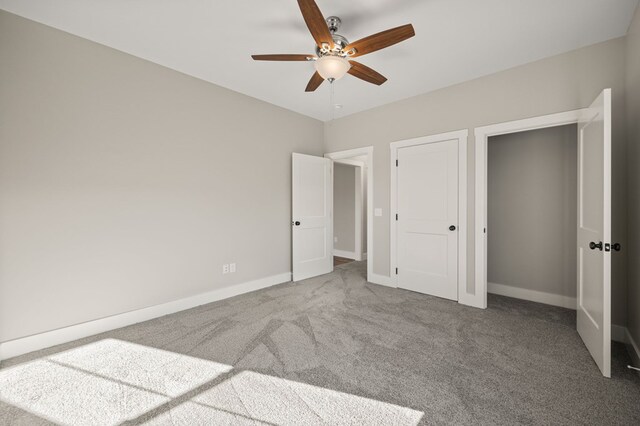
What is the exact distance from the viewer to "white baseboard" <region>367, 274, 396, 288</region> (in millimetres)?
4141

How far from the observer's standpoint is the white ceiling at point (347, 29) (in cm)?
215

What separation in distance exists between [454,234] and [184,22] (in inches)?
142

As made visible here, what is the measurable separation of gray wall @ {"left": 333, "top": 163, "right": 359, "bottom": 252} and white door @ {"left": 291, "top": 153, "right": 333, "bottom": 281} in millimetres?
1655

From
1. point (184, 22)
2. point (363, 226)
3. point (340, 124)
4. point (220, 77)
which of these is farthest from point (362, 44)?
point (363, 226)

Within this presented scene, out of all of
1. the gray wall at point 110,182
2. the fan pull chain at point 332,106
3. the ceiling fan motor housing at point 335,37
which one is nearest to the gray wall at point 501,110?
the fan pull chain at point 332,106

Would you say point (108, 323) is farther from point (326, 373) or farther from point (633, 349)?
point (633, 349)

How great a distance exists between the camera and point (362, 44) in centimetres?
208

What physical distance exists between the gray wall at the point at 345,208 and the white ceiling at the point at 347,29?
3.37 metres

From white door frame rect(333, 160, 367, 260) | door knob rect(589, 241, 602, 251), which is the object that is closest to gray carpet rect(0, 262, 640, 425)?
door knob rect(589, 241, 602, 251)

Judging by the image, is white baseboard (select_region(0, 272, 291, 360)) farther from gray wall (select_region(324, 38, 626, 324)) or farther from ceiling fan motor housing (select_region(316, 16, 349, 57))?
ceiling fan motor housing (select_region(316, 16, 349, 57))

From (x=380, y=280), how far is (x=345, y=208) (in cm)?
264

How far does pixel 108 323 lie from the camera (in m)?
2.69

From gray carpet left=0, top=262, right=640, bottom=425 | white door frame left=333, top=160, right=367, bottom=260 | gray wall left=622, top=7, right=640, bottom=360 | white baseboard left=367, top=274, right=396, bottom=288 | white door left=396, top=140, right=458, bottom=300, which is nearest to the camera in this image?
gray carpet left=0, top=262, right=640, bottom=425

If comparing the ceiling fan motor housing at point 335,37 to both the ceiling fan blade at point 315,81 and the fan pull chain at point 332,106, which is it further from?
the fan pull chain at point 332,106
